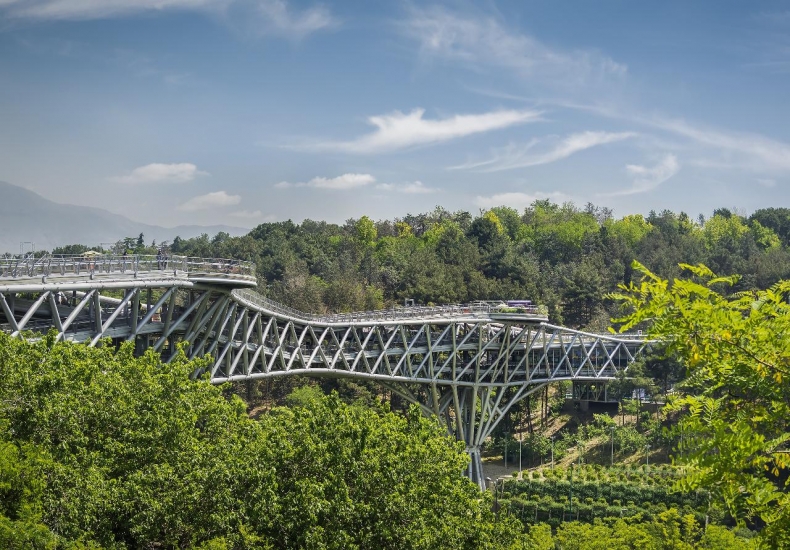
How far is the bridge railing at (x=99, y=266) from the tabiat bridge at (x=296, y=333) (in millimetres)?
54

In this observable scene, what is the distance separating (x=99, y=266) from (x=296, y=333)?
70.6ft

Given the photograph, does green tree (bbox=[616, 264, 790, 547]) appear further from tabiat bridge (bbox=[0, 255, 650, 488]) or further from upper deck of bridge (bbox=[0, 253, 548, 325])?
upper deck of bridge (bbox=[0, 253, 548, 325])

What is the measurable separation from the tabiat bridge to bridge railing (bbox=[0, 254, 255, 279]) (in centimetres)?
5

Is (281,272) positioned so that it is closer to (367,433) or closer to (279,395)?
(279,395)

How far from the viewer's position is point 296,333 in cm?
5509

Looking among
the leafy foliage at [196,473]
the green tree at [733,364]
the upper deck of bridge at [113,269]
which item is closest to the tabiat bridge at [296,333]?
the upper deck of bridge at [113,269]

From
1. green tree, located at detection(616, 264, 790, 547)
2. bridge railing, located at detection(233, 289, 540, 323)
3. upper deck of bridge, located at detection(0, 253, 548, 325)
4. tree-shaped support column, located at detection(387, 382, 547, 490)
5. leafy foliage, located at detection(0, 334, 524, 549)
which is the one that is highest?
upper deck of bridge, located at detection(0, 253, 548, 325)

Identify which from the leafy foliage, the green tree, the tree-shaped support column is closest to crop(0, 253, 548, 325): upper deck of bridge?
the leafy foliage

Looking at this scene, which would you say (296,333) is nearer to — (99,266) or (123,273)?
(123,273)

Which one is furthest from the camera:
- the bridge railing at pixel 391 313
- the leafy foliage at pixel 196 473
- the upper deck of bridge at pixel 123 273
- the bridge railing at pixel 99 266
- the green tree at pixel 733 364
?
the bridge railing at pixel 391 313

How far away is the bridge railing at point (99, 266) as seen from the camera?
31.8m

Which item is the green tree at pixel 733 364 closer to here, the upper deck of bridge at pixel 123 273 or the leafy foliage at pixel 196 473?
the leafy foliage at pixel 196 473

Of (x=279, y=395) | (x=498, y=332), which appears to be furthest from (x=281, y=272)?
(x=498, y=332)

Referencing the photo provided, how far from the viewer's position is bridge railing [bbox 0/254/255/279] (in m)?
31.8
